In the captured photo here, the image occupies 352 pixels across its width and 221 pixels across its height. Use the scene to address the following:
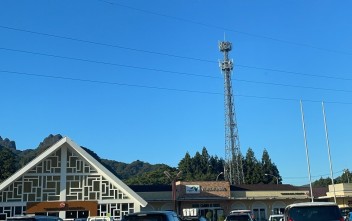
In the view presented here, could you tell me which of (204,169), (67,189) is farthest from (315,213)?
(204,169)

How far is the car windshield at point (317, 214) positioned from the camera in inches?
533

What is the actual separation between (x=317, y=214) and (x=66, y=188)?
36098mm

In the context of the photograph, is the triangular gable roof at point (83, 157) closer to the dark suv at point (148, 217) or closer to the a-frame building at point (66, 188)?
the a-frame building at point (66, 188)

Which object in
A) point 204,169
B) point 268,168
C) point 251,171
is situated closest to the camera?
point 251,171

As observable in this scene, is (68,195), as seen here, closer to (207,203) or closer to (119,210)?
(119,210)

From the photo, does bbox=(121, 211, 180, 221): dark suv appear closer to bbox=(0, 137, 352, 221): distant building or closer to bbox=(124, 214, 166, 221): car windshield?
bbox=(124, 214, 166, 221): car windshield

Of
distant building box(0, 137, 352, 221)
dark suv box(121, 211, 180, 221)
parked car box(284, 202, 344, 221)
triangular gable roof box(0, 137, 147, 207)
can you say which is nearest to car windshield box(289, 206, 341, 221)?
parked car box(284, 202, 344, 221)

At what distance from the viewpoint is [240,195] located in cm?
6400

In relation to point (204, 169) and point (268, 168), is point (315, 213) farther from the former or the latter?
point (204, 169)

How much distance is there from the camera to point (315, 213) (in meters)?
13.6

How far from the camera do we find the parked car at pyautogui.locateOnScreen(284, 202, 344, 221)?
13539mm

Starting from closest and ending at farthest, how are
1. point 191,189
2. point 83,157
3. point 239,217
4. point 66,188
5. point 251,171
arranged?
1. point 239,217
2. point 66,188
3. point 83,157
4. point 191,189
5. point 251,171

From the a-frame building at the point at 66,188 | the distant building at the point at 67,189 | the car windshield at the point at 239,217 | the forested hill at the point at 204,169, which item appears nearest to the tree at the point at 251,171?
the forested hill at the point at 204,169

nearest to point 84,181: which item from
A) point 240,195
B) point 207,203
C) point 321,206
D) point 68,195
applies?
point 68,195
